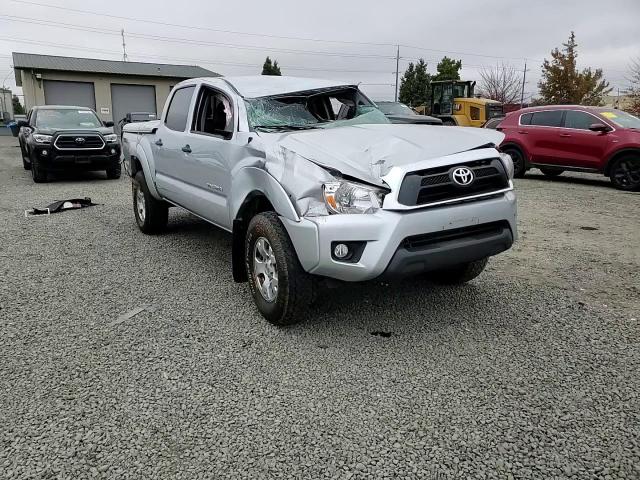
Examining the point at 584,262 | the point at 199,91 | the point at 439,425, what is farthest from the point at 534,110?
the point at 439,425

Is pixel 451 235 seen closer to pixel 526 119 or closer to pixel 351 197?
pixel 351 197

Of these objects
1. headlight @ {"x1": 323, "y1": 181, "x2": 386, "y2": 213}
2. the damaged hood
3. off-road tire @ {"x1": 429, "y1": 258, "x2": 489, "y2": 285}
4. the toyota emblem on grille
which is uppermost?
the damaged hood

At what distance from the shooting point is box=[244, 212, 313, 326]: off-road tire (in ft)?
11.5

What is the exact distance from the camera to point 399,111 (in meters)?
16.6

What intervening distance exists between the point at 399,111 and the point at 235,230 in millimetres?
13471

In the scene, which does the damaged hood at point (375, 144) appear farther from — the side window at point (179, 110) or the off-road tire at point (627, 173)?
the off-road tire at point (627, 173)

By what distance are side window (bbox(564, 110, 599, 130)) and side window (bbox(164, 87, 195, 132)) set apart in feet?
30.0

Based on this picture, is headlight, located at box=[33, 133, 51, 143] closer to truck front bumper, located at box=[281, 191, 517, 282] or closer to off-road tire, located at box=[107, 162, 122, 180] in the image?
off-road tire, located at box=[107, 162, 122, 180]

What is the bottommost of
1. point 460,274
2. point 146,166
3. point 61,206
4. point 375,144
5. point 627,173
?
point 61,206

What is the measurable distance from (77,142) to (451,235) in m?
10.7

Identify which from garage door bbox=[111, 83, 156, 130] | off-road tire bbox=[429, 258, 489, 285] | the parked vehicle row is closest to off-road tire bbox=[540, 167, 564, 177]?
off-road tire bbox=[429, 258, 489, 285]

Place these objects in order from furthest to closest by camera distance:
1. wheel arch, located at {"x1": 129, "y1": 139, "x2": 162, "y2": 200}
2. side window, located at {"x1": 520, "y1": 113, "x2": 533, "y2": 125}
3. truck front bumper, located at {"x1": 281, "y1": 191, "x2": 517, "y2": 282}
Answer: side window, located at {"x1": 520, "y1": 113, "x2": 533, "y2": 125} < wheel arch, located at {"x1": 129, "y1": 139, "x2": 162, "y2": 200} < truck front bumper, located at {"x1": 281, "y1": 191, "x2": 517, "y2": 282}

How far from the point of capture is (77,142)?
11820 mm

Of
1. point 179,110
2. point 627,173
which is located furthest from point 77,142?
point 627,173
